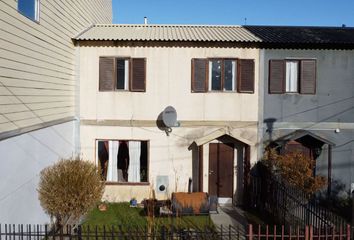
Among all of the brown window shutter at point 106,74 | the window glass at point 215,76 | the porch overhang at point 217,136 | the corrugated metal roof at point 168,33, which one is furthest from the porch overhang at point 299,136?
the brown window shutter at point 106,74

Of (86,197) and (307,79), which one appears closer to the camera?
(86,197)

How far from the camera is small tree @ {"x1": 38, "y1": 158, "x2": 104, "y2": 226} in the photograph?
33.3 ft

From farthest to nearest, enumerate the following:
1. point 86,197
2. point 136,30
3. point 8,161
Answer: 1. point 136,30
2. point 86,197
3. point 8,161

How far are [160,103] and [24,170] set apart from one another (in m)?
6.05

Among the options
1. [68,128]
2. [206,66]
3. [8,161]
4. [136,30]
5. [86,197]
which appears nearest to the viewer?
[8,161]

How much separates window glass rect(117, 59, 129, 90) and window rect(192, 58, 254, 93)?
7.92ft

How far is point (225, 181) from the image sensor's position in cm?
1452

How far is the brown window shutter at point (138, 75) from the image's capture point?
1409 centimetres

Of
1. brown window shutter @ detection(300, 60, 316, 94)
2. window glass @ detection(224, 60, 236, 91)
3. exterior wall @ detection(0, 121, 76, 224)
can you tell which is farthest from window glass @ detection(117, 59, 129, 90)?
brown window shutter @ detection(300, 60, 316, 94)

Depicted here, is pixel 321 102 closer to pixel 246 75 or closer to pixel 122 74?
pixel 246 75

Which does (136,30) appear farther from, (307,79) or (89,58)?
(307,79)

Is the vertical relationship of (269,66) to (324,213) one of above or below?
above

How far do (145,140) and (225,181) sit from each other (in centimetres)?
332

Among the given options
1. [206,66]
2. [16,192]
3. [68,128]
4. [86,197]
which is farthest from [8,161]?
[206,66]
